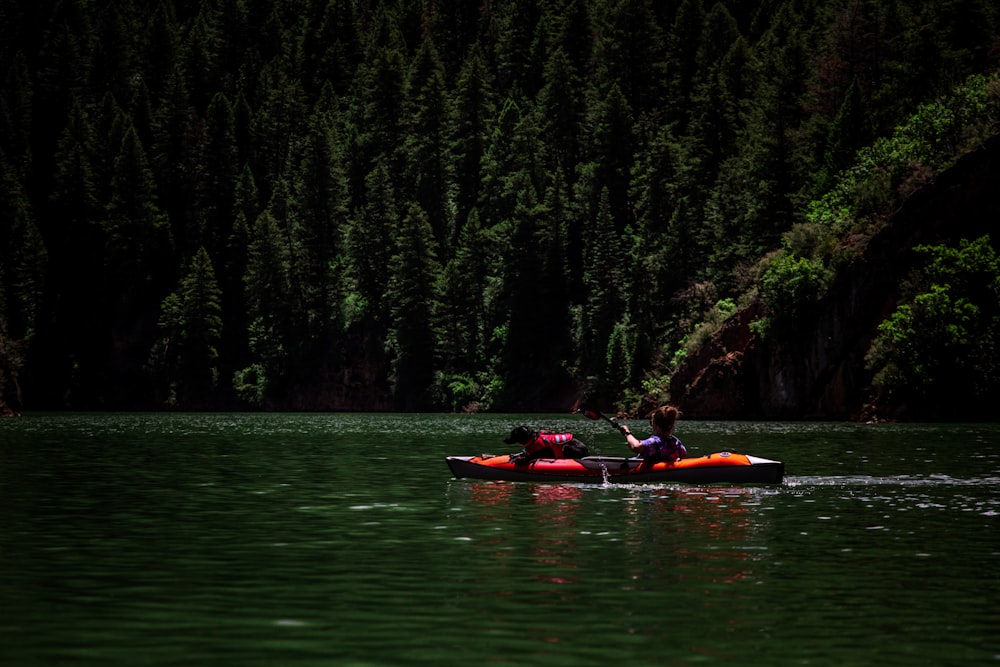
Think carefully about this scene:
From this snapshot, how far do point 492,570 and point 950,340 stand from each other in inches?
1996

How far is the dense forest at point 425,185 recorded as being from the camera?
332 ft

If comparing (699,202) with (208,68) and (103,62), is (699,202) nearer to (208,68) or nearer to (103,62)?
(208,68)

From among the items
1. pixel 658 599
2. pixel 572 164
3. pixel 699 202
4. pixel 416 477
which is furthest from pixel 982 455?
pixel 572 164

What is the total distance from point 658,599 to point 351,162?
13443cm

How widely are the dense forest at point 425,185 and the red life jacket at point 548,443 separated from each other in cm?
5162

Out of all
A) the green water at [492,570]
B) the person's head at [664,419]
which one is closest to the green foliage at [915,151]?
the green water at [492,570]

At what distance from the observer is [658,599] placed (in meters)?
14.3

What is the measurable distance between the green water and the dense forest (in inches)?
2217

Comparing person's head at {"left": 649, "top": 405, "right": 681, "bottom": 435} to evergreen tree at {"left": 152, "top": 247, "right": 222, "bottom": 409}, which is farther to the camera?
evergreen tree at {"left": 152, "top": 247, "right": 222, "bottom": 409}

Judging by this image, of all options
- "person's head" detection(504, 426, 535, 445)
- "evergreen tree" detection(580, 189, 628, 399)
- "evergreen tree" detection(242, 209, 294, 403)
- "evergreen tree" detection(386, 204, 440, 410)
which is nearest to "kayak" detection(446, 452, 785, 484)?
"person's head" detection(504, 426, 535, 445)

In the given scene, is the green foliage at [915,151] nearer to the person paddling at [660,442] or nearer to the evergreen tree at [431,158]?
the person paddling at [660,442]

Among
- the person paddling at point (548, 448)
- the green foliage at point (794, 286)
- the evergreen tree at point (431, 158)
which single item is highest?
the evergreen tree at point (431, 158)

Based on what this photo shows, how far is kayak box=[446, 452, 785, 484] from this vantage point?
94.7 ft

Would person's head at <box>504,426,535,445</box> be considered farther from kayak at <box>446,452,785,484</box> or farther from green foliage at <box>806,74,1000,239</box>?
green foliage at <box>806,74,1000,239</box>
